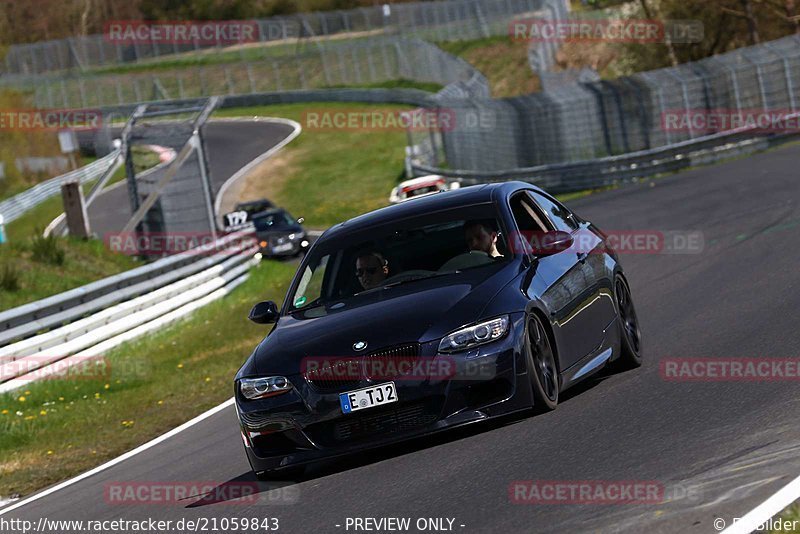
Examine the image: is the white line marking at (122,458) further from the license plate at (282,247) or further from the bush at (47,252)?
the license plate at (282,247)

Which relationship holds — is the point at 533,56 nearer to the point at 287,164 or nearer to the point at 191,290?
the point at 287,164

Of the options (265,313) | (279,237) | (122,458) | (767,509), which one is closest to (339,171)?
(279,237)

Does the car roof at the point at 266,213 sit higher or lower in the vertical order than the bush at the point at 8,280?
lower

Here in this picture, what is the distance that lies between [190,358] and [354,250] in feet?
27.6

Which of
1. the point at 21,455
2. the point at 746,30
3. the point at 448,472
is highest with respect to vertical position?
the point at 448,472

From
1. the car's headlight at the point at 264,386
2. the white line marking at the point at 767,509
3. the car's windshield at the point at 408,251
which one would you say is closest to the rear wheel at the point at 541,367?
the car's windshield at the point at 408,251

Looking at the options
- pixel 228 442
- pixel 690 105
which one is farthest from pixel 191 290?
pixel 690 105

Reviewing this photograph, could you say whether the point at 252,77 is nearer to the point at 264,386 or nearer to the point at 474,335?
the point at 264,386

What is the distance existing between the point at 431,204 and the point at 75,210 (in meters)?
19.4

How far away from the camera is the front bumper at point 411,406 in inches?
303

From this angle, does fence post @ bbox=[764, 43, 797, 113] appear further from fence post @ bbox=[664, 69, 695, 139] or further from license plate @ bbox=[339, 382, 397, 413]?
license plate @ bbox=[339, 382, 397, 413]

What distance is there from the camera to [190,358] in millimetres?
17219

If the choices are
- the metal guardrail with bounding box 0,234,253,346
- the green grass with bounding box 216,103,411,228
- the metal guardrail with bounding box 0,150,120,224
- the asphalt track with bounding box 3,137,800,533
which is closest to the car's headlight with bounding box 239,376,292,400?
the asphalt track with bounding box 3,137,800,533

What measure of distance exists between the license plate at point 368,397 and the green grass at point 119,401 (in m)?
3.84
